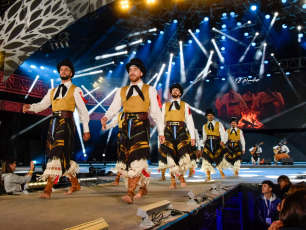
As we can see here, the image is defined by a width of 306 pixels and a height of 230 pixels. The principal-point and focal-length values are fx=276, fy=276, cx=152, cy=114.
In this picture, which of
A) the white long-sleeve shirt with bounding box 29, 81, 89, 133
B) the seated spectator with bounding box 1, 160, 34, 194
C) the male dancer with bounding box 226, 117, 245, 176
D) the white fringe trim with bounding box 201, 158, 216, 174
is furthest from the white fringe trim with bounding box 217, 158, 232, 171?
the seated spectator with bounding box 1, 160, 34, 194

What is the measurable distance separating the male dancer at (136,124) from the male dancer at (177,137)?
154 centimetres

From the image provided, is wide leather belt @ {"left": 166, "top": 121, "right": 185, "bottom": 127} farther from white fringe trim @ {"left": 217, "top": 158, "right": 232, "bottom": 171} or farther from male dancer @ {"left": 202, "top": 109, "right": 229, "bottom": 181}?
white fringe trim @ {"left": 217, "top": 158, "right": 232, "bottom": 171}

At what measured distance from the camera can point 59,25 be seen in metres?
6.65

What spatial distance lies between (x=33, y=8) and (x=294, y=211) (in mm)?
6825

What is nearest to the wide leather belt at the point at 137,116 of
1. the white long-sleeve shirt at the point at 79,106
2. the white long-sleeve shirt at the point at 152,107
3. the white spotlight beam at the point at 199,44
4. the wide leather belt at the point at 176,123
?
the white long-sleeve shirt at the point at 152,107

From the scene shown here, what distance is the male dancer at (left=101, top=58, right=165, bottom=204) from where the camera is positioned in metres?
3.57

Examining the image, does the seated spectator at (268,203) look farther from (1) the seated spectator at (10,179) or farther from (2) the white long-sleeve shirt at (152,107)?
(1) the seated spectator at (10,179)

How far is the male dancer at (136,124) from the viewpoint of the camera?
3566 mm

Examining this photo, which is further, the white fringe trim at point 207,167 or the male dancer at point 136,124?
the white fringe trim at point 207,167

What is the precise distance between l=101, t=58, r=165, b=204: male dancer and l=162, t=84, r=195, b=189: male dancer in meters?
1.54

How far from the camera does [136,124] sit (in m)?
3.67

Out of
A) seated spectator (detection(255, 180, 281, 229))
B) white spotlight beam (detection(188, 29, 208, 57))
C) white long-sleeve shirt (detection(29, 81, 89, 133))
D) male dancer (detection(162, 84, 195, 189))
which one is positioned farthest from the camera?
white spotlight beam (detection(188, 29, 208, 57))

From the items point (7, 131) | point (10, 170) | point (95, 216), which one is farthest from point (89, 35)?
point (95, 216)

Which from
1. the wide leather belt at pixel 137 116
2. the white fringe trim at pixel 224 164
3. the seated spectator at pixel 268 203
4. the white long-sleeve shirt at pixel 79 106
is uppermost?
the white long-sleeve shirt at pixel 79 106
